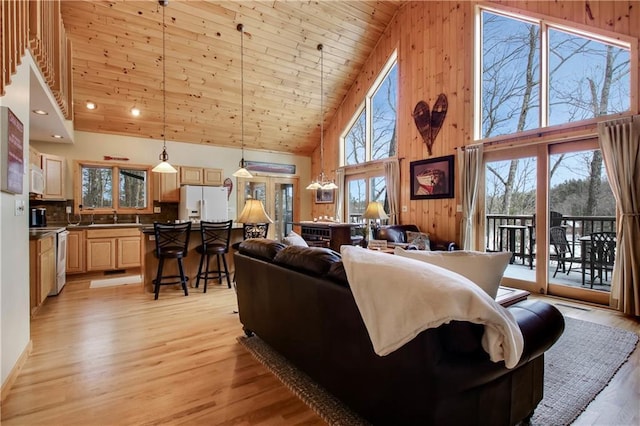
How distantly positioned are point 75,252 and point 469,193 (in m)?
6.67

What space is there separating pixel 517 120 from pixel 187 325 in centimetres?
521

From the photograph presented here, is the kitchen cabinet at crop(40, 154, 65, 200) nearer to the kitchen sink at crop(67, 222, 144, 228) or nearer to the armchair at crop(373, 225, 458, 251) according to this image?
the kitchen sink at crop(67, 222, 144, 228)

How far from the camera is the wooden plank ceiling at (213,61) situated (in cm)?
505

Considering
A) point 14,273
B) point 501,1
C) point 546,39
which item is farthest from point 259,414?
point 501,1

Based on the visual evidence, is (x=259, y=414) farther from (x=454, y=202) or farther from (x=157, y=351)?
(x=454, y=202)

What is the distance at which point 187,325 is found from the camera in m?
3.23

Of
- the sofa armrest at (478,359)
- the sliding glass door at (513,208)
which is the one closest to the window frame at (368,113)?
the sliding glass door at (513,208)

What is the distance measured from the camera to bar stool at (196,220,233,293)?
4.59m

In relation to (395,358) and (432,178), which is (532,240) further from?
(395,358)

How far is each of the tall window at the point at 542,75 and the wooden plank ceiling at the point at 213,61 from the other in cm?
220

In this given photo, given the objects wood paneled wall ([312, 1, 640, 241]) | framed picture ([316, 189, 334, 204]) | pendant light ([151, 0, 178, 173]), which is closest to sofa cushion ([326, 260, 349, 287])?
pendant light ([151, 0, 178, 173])

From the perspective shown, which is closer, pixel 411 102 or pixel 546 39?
pixel 546 39

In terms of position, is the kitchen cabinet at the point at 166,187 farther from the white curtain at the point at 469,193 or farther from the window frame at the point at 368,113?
the white curtain at the point at 469,193

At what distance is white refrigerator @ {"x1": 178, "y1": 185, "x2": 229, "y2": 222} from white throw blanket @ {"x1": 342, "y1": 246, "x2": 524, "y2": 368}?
595cm
